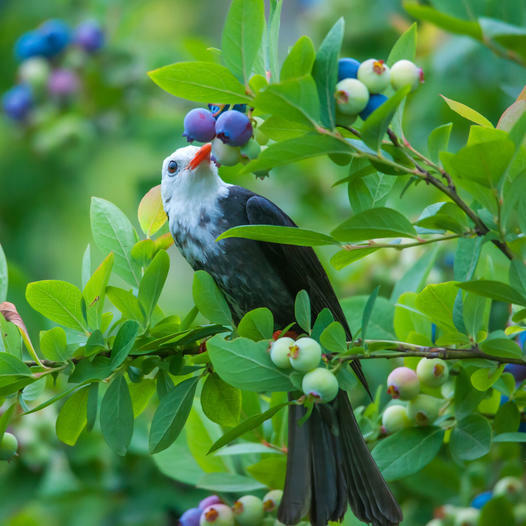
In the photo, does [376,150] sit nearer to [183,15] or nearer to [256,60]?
[256,60]

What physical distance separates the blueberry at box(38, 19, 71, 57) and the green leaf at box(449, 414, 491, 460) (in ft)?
9.50

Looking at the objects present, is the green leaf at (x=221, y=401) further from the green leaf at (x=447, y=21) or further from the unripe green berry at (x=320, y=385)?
the green leaf at (x=447, y=21)

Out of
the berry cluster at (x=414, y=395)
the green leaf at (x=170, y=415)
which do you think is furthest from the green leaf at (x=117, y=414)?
the berry cluster at (x=414, y=395)

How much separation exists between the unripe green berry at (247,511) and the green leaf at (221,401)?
204 millimetres

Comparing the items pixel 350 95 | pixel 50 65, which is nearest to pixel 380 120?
pixel 350 95

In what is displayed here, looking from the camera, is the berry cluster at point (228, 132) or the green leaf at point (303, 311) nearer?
the berry cluster at point (228, 132)

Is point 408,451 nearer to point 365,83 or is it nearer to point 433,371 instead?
point 433,371

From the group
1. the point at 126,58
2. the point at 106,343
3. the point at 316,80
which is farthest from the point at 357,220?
the point at 126,58

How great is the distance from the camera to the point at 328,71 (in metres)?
1.14

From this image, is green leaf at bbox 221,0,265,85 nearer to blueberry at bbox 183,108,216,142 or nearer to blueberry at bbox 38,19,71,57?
blueberry at bbox 183,108,216,142

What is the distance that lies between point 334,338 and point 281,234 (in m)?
0.19

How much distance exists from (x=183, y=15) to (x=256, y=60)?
4.81m

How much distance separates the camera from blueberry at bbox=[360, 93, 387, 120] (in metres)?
1.17

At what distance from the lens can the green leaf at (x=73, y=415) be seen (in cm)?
142
